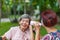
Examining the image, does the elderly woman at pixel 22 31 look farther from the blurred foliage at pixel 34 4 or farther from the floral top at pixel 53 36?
the blurred foliage at pixel 34 4

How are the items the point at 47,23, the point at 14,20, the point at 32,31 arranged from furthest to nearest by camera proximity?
1. the point at 14,20
2. the point at 32,31
3. the point at 47,23

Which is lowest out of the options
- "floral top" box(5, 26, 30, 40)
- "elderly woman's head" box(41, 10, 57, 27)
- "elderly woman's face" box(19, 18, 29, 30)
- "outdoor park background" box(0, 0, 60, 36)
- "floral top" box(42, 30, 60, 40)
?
"outdoor park background" box(0, 0, 60, 36)

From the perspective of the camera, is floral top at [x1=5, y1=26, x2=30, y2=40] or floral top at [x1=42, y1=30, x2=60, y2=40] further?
floral top at [x1=5, y1=26, x2=30, y2=40]

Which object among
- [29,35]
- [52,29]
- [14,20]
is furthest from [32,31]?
[14,20]

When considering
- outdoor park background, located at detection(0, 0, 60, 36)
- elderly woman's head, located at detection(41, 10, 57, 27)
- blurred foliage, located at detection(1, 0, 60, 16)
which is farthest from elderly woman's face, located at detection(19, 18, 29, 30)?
blurred foliage, located at detection(1, 0, 60, 16)

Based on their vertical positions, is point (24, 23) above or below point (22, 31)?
above

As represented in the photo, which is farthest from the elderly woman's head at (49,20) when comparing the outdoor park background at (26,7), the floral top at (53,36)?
the outdoor park background at (26,7)

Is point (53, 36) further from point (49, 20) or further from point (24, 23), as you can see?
point (24, 23)

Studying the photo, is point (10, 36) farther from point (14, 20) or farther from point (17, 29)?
point (14, 20)

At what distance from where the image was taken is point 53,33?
2.70 meters

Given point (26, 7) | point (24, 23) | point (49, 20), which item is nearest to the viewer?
point (49, 20)

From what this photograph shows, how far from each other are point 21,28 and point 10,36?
0.19 metres

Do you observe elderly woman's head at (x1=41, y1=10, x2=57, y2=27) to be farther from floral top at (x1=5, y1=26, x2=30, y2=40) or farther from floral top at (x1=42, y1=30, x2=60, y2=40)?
floral top at (x1=5, y1=26, x2=30, y2=40)

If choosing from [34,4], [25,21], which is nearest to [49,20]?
[25,21]
